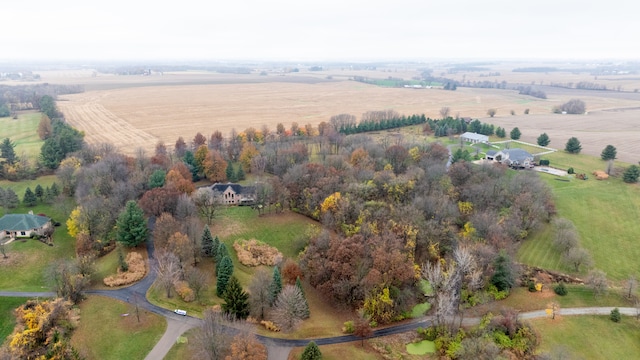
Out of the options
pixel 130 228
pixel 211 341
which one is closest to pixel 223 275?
pixel 211 341

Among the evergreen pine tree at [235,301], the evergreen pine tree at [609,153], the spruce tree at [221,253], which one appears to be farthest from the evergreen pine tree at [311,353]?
the evergreen pine tree at [609,153]

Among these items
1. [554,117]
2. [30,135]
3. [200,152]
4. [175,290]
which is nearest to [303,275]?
[175,290]

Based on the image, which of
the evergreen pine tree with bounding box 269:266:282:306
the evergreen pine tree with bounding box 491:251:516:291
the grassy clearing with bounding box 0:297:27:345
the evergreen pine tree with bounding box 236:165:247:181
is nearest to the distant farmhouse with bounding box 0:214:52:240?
the grassy clearing with bounding box 0:297:27:345

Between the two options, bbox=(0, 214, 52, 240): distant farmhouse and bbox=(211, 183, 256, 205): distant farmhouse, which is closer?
bbox=(0, 214, 52, 240): distant farmhouse

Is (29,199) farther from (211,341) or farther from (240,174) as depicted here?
(211,341)

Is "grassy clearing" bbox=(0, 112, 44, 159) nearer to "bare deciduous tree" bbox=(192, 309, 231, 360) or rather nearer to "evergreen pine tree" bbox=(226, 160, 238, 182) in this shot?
"evergreen pine tree" bbox=(226, 160, 238, 182)

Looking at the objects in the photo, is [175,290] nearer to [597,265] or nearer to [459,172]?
[459,172]
